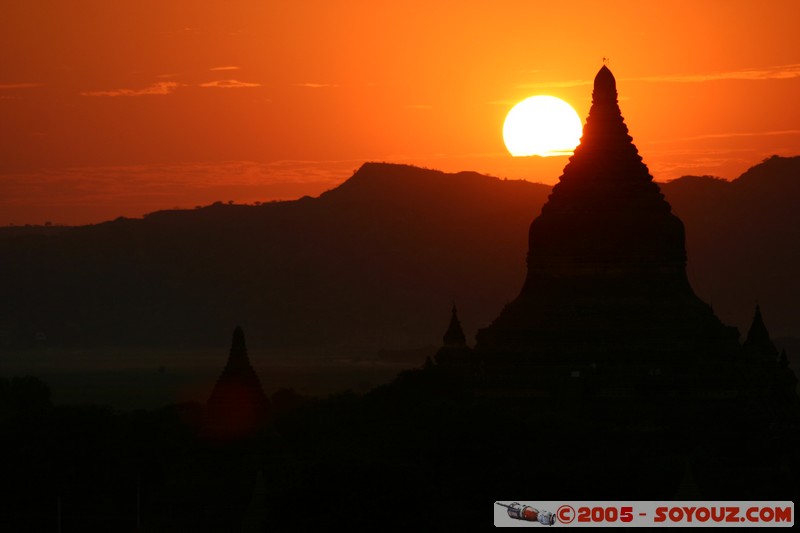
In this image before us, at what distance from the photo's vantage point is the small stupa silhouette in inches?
2940

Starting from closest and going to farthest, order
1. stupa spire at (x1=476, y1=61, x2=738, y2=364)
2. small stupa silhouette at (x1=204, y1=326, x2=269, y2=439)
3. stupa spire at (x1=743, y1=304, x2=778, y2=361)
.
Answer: small stupa silhouette at (x1=204, y1=326, x2=269, y2=439)
stupa spire at (x1=476, y1=61, x2=738, y2=364)
stupa spire at (x1=743, y1=304, x2=778, y2=361)

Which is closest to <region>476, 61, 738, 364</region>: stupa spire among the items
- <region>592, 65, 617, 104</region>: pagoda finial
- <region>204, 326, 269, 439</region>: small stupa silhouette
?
<region>592, 65, 617, 104</region>: pagoda finial

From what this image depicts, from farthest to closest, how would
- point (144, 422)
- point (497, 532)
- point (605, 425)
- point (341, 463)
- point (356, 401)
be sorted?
point (356, 401), point (144, 422), point (605, 425), point (341, 463), point (497, 532)

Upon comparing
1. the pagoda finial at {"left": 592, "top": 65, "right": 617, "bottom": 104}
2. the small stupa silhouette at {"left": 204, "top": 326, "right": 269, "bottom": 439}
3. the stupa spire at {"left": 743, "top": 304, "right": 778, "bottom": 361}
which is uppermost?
the pagoda finial at {"left": 592, "top": 65, "right": 617, "bottom": 104}

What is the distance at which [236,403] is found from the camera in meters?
76.6

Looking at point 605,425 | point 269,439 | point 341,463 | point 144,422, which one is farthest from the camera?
point 144,422

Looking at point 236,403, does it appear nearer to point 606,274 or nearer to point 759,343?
point 606,274

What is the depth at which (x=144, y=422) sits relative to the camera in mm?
87312

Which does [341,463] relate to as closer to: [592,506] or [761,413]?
[592,506]

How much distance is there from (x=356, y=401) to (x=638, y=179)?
36.7 ft

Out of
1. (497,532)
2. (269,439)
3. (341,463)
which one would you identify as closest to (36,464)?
(269,439)

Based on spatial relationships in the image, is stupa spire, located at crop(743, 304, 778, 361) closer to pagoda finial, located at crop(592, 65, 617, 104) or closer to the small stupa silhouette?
pagoda finial, located at crop(592, 65, 617, 104)

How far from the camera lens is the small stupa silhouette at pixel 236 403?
74.7 m

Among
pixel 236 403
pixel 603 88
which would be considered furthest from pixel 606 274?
pixel 236 403
